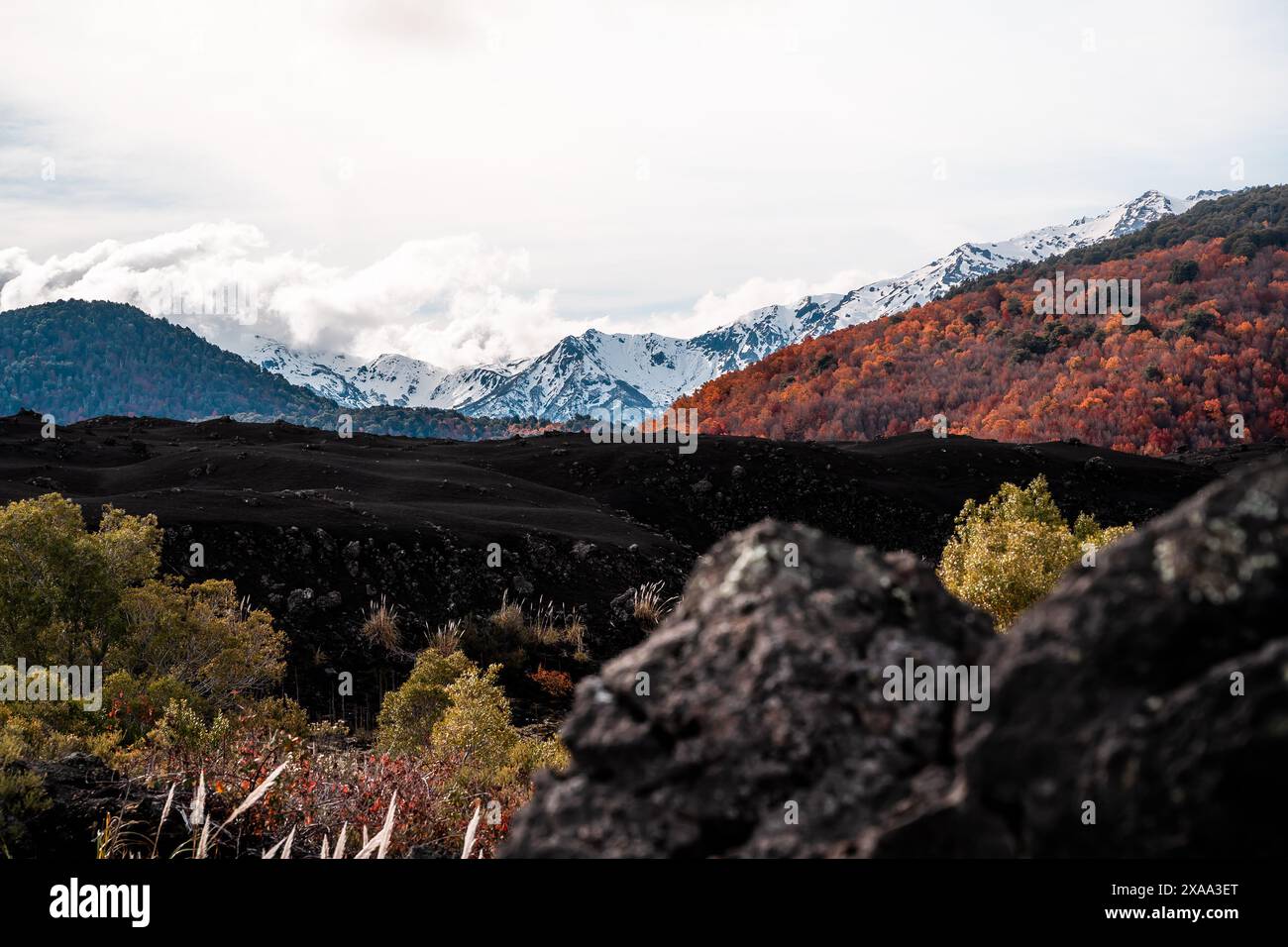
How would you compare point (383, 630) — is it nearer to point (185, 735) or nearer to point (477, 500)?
point (185, 735)

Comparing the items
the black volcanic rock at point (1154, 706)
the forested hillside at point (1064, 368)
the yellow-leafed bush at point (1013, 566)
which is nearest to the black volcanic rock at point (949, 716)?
the black volcanic rock at point (1154, 706)

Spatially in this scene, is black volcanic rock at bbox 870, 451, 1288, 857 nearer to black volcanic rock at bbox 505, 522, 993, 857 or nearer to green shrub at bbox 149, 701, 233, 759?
black volcanic rock at bbox 505, 522, 993, 857

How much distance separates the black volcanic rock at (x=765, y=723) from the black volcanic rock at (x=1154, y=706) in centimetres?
18

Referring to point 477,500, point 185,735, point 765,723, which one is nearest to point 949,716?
point 765,723

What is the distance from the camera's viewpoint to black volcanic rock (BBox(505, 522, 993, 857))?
206 cm

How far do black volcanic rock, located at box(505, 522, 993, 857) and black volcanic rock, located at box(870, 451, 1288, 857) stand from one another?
18cm

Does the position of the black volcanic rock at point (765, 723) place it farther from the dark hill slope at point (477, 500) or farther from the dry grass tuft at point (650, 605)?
the dry grass tuft at point (650, 605)

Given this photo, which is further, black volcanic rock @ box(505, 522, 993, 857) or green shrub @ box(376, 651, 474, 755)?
green shrub @ box(376, 651, 474, 755)

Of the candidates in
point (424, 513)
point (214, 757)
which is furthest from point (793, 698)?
point (424, 513)

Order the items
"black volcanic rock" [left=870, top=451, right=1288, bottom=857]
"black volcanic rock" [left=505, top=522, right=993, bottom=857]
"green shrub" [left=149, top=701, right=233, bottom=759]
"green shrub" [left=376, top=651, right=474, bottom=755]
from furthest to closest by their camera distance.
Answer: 1. "green shrub" [left=376, top=651, right=474, bottom=755]
2. "green shrub" [left=149, top=701, right=233, bottom=759]
3. "black volcanic rock" [left=505, top=522, right=993, bottom=857]
4. "black volcanic rock" [left=870, top=451, right=1288, bottom=857]

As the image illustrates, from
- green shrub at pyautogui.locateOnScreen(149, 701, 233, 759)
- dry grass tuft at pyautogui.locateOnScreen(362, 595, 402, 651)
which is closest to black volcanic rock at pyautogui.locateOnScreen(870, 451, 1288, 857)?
green shrub at pyautogui.locateOnScreen(149, 701, 233, 759)

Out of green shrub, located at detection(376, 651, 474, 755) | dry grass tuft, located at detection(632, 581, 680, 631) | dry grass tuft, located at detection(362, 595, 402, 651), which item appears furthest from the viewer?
dry grass tuft, located at detection(632, 581, 680, 631)

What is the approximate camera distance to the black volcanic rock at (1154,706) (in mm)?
1690
